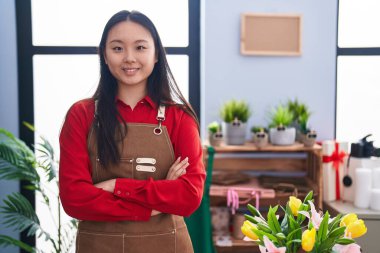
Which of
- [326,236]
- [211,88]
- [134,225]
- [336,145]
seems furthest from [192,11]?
[326,236]

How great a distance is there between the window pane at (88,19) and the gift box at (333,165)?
113cm

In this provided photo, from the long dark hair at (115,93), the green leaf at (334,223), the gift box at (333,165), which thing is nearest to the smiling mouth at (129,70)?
the long dark hair at (115,93)

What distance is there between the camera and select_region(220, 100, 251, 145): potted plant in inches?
96.9

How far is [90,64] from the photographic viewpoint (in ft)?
9.69

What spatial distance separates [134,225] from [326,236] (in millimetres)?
695

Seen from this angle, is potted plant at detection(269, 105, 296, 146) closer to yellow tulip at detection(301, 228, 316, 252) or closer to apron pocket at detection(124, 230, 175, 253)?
A: apron pocket at detection(124, 230, 175, 253)

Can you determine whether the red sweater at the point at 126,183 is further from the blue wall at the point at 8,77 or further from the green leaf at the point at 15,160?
the blue wall at the point at 8,77

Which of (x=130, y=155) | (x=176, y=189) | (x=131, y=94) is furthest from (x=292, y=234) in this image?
(x=131, y=94)

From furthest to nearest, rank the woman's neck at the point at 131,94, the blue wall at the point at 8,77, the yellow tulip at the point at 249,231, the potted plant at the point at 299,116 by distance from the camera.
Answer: the blue wall at the point at 8,77
the potted plant at the point at 299,116
the woman's neck at the point at 131,94
the yellow tulip at the point at 249,231

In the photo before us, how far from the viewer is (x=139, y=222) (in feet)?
4.85

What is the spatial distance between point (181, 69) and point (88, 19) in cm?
69

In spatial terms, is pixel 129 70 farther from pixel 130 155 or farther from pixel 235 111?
pixel 235 111

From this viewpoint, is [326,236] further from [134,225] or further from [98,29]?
[98,29]

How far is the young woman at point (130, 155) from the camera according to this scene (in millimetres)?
1448
